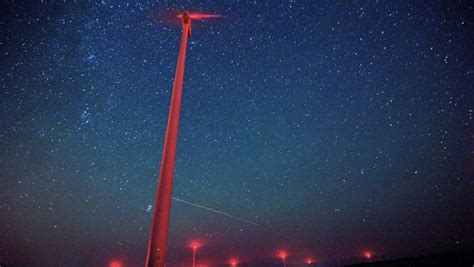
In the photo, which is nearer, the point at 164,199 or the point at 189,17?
the point at 164,199

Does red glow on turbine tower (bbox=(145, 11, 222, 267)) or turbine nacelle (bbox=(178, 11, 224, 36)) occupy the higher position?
turbine nacelle (bbox=(178, 11, 224, 36))

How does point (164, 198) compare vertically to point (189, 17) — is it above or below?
below

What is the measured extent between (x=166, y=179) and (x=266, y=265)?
5112 inches

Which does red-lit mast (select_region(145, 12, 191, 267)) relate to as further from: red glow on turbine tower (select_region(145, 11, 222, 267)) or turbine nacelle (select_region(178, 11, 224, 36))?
turbine nacelle (select_region(178, 11, 224, 36))

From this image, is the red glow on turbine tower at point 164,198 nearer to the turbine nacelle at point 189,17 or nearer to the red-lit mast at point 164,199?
the red-lit mast at point 164,199

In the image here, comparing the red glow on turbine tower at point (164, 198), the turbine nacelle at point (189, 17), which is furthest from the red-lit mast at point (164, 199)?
the turbine nacelle at point (189, 17)

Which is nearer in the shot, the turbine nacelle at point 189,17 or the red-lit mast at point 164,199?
the red-lit mast at point 164,199

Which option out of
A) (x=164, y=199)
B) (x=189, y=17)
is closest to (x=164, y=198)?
(x=164, y=199)

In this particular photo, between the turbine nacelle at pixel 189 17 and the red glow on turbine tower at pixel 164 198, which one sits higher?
the turbine nacelle at pixel 189 17

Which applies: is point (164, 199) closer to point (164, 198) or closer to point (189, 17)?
point (164, 198)

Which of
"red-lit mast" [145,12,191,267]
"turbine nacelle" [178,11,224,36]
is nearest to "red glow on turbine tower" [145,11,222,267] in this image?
"red-lit mast" [145,12,191,267]

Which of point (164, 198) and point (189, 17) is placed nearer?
point (164, 198)

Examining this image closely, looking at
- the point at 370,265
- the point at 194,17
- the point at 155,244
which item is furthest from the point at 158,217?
the point at 370,265

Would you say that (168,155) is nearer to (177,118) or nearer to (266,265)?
(177,118)
